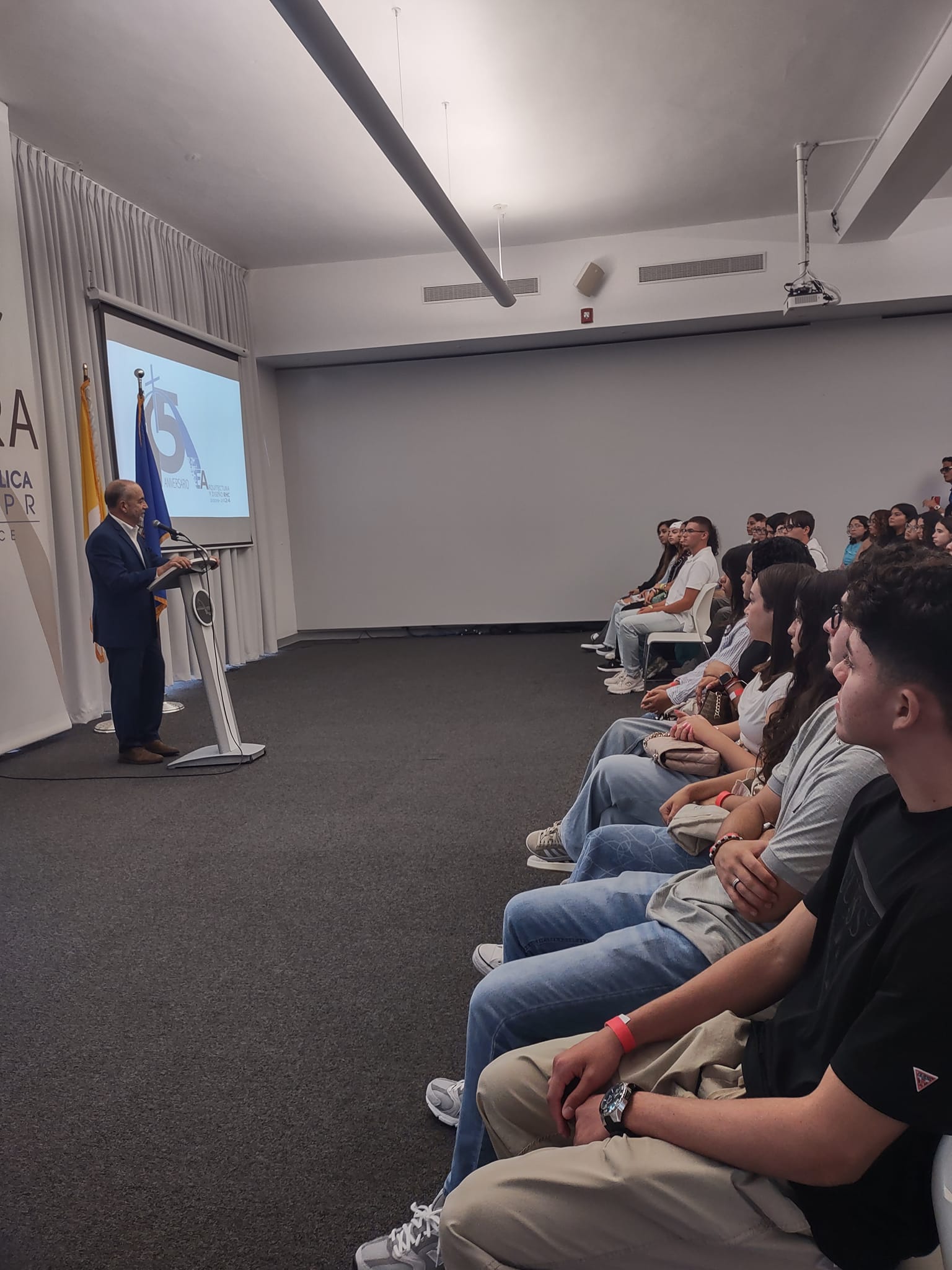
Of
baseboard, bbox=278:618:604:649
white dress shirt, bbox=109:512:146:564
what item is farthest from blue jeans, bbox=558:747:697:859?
baseboard, bbox=278:618:604:649

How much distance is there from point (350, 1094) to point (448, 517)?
7.50 metres

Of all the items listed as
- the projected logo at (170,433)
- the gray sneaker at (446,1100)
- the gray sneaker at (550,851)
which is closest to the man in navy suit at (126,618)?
the projected logo at (170,433)

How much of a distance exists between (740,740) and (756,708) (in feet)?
0.63

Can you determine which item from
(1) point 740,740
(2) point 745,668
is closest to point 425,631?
(2) point 745,668

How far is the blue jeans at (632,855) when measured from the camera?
183 centimetres

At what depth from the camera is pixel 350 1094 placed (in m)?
1.76

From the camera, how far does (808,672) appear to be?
1696mm

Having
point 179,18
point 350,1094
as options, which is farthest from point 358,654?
point 350,1094

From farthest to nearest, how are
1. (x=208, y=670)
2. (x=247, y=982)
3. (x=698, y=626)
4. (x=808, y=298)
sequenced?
(x=808, y=298) → (x=698, y=626) → (x=208, y=670) → (x=247, y=982)

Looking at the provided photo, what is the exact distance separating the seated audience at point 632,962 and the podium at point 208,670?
3266 millimetres

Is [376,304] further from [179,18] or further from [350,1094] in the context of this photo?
[350,1094]

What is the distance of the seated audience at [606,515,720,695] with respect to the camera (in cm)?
570

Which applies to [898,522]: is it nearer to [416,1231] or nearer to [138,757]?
[138,757]

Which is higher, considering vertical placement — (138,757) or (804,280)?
(804,280)
